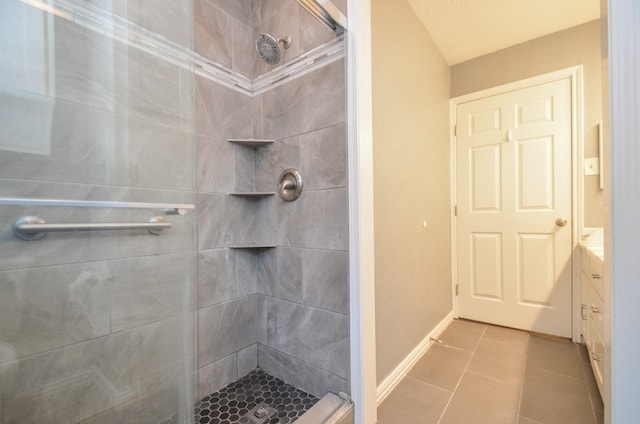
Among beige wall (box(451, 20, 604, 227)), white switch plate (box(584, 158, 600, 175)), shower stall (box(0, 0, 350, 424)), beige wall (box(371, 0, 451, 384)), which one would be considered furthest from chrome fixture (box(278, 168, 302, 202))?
white switch plate (box(584, 158, 600, 175))

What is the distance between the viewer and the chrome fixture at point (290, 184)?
1454mm

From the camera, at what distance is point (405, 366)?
1708 millimetres

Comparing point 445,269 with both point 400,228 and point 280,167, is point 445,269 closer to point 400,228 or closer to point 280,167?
point 400,228

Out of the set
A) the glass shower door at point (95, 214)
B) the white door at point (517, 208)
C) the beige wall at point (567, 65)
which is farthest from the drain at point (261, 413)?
the beige wall at point (567, 65)

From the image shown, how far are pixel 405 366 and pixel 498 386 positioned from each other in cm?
52

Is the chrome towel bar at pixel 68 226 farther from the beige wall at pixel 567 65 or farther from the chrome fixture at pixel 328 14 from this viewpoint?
the beige wall at pixel 567 65

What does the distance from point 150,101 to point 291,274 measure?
105cm

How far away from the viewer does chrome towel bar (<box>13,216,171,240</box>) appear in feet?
2.78

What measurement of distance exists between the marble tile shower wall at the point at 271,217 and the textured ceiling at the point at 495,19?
3.80ft

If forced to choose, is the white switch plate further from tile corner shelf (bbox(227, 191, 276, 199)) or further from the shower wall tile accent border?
tile corner shelf (bbox(227, 191, 276, 199))

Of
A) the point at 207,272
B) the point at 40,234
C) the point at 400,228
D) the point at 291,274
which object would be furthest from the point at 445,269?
the point at 40,234

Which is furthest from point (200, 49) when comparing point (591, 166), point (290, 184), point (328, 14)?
point (591, 166)

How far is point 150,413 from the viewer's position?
3.42 feet

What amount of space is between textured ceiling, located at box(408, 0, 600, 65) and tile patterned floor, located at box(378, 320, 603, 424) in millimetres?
2473
